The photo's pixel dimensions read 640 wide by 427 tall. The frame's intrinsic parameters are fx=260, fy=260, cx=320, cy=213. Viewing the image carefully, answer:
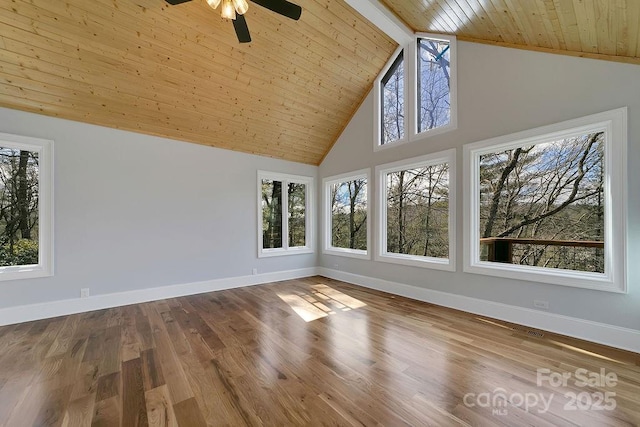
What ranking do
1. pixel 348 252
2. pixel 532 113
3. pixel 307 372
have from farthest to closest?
pixel 348 252 → pixel 532 113 → pixel 307 372

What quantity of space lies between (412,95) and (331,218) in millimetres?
3034

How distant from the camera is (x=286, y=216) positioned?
5875 mm

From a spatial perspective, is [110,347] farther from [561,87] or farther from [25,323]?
[561,87]

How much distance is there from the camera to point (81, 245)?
372cm

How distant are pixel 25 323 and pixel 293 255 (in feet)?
13.3

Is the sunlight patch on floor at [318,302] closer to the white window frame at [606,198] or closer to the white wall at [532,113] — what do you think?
the white wall at [532,113]

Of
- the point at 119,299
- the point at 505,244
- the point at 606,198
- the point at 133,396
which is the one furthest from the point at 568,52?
the point at 119,299

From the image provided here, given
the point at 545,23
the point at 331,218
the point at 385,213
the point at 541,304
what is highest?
the point at 545,23

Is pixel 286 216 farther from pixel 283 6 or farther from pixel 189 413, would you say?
pixel 189 413

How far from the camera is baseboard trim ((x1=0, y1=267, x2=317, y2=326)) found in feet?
10.9

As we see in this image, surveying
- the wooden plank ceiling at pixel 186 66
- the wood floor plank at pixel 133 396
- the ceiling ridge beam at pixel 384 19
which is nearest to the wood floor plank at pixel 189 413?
the wood floor plank at pixel 133 396

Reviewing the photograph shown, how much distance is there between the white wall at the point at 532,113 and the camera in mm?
2533

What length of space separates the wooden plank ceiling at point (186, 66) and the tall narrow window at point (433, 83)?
65cm

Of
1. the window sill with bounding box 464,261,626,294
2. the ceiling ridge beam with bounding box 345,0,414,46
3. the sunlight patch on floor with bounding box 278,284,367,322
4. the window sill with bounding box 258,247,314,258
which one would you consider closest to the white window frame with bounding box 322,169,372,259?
the window sill with bounding box 258,247,314,258
